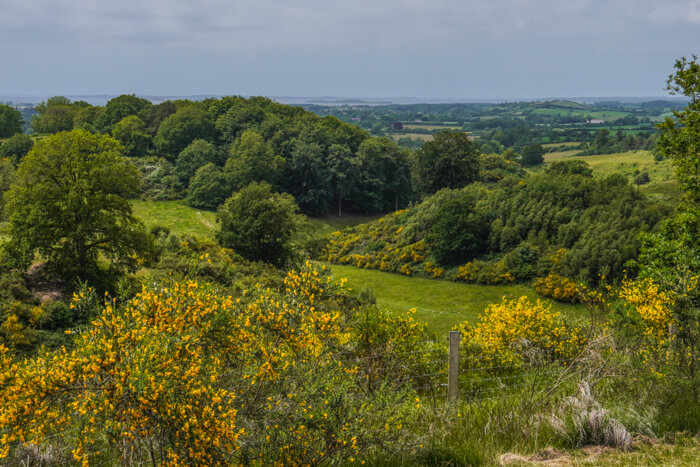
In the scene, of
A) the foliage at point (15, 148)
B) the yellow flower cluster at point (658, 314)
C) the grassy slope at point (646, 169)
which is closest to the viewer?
the yellow flower cluster at point (658, 314)

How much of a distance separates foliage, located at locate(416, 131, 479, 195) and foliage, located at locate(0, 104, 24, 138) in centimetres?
5258

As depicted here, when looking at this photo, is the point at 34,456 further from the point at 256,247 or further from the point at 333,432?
the point at 256,247

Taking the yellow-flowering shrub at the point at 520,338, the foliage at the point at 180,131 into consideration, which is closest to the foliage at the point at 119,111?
the foliage at the point at 180,131

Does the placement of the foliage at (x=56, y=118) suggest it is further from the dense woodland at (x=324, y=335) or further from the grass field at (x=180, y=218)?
the dense woodland at (x=324, y=335)

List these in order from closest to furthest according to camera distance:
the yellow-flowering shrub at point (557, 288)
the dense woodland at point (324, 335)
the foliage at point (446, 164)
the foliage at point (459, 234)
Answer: the dense woodland at point (324, 335) → the yellow-flowering shrub at point (557, 288) → the foliage at point (459, 234) → the foliage at point (446, 164)

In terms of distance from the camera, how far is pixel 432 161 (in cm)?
5219

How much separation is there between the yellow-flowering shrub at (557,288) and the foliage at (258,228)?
558 inches

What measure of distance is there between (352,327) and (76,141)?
738 inches

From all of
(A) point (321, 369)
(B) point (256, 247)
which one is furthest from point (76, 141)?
(A) point (321, 369)

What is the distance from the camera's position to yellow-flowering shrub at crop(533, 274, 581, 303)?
2795 centimetres

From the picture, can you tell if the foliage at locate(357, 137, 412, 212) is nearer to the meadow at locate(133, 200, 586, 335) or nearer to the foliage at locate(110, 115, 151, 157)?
the meadow at locate(133, 200, 586, 335)

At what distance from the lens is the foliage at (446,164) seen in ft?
169

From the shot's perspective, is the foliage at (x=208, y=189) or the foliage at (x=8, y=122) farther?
the foliage at (x=8, y=122)

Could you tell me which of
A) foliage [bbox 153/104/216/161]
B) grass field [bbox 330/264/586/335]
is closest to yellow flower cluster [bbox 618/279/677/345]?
grass field [bbox 330/264/586/335]
